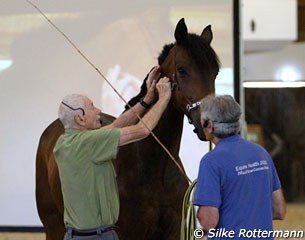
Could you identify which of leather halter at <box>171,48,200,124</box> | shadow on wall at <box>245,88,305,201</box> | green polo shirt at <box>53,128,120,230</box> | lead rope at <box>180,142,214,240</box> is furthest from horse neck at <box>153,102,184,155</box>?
shadow on wall at <box>245,88,305,201</box>

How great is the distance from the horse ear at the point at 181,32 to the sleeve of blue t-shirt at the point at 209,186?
1.04m

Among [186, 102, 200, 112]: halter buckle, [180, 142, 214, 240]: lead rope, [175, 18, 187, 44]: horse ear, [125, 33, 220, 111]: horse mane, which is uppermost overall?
[175, 18, 187, 44]: horse ear

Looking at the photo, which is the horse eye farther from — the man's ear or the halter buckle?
the man's ear

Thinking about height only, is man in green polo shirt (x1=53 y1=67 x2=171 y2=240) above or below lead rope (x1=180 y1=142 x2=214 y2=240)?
above

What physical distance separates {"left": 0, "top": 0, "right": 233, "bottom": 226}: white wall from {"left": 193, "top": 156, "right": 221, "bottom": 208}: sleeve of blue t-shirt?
3.31 metres

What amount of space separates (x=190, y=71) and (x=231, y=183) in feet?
3.02

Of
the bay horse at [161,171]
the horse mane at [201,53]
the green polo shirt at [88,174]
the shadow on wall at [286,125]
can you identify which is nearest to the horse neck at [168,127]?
the bay horse at [161,171]

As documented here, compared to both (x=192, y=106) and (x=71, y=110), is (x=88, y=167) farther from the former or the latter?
(x=192, y=106)

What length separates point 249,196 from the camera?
96.5 inches

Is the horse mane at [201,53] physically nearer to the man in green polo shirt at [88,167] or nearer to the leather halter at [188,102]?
the leather halter at [188,102]

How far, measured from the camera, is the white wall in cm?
575

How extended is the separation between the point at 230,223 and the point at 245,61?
4048mm

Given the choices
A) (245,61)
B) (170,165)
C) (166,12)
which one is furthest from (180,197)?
(245,61)

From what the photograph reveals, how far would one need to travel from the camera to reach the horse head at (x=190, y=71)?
3148 mm
